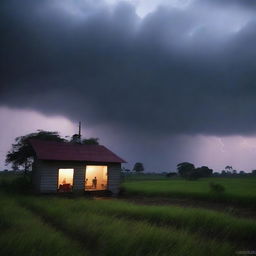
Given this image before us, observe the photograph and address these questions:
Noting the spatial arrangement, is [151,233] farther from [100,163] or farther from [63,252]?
[100,163]

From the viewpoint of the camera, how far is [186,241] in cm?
708

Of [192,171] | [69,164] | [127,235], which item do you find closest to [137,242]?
[127,235]

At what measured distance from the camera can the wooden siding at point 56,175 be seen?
2178 centimetres

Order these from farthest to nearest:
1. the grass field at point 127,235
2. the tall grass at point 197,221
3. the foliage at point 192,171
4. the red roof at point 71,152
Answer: the foliage at point 192,171, the red roof at point 71,152, the tall grass at point 197,221, the grass field at point 127,235

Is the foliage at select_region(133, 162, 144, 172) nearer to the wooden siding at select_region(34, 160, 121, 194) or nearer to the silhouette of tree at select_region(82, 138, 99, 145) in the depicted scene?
the silhouette of tree at select_region(82, 138, 99, 145)

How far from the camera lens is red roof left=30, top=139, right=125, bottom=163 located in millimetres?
22580

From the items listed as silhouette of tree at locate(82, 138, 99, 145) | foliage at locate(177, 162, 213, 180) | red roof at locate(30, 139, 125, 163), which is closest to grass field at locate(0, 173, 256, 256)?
red roof at locate(30, 139, 125, 163)

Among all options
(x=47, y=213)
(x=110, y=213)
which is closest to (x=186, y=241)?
(x=110, y=213)

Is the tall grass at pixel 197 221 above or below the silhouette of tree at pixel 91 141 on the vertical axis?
below

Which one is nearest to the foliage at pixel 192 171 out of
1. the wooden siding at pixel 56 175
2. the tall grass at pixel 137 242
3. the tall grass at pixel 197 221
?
the wooden siding at pixel 56 175

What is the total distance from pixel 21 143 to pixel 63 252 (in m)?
29.4

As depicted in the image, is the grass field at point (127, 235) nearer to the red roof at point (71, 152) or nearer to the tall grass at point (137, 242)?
the tall grass at point (137, 242)

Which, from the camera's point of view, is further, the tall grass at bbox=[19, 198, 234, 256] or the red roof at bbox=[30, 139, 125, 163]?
the red roof at bbox=[30, 139, 125, 163]

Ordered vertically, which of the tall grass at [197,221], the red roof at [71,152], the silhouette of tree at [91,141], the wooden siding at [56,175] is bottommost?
the tall grass at [197,221]
